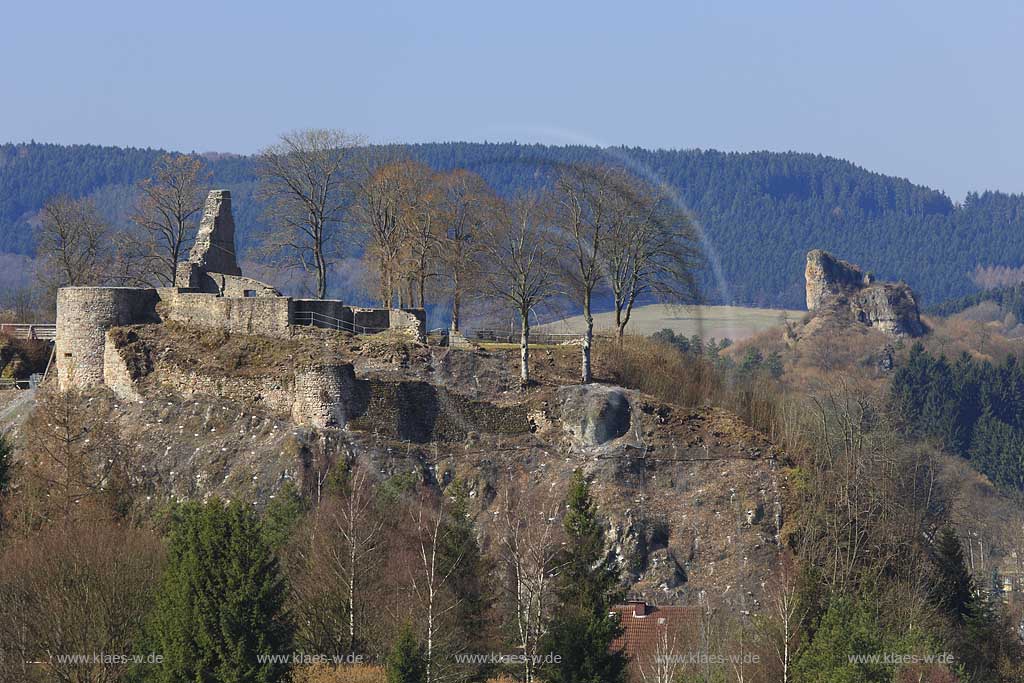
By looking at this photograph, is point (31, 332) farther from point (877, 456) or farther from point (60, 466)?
point (877, 456)

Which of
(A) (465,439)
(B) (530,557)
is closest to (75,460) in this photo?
(A) (465,439)

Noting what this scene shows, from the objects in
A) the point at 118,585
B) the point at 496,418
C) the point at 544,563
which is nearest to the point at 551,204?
the point at 496,418

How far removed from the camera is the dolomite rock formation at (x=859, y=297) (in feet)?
602

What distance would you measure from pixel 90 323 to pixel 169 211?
15.4m

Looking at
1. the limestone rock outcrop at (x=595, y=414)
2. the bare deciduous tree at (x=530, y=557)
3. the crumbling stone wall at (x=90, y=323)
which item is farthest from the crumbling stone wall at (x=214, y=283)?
the bare deciduous tree at (x=530, y=557)

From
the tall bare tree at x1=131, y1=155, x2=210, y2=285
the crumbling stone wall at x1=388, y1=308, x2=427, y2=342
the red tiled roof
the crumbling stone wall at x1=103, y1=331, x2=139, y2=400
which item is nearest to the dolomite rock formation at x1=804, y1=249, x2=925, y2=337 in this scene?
the tall bare tree at x1=131, y1=155, x2=210, y2=285

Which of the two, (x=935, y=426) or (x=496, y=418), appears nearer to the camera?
(x=496, y=418)

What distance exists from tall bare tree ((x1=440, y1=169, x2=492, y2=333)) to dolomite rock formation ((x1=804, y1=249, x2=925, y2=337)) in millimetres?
112968

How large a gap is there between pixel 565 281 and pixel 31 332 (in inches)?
776

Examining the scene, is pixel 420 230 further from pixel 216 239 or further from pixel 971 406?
pixel 971 406

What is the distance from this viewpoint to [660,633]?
56.3m

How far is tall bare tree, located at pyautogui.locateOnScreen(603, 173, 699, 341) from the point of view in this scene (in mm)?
67812

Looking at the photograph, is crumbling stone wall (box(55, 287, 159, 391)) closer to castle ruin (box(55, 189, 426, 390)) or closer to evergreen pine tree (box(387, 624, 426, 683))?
castle ruin (box(55, 189, 426, 390))

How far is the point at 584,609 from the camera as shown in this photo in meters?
52.2
